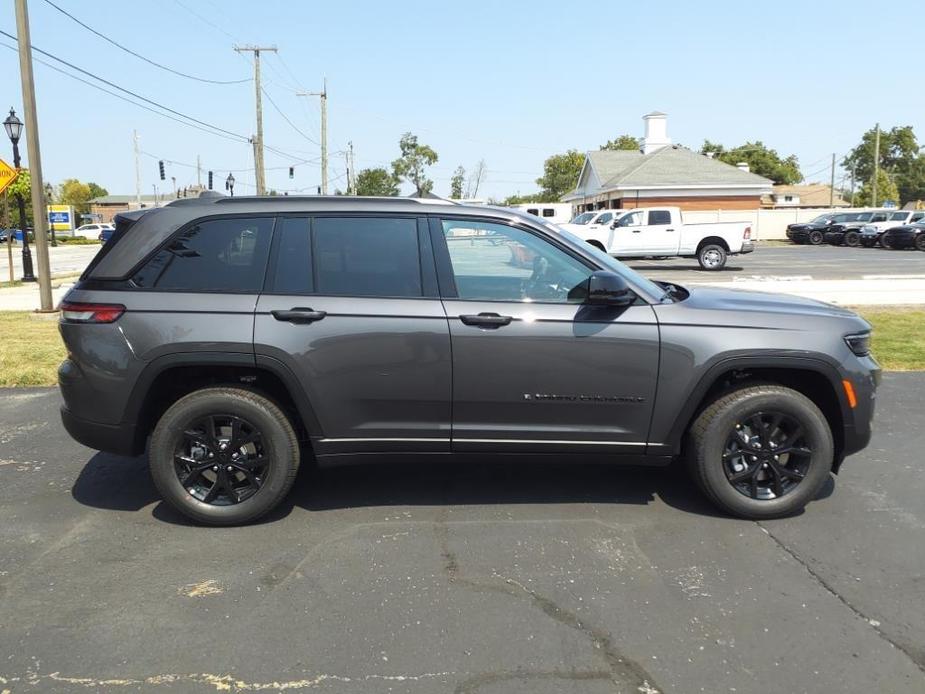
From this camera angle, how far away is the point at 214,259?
4309 millimetres

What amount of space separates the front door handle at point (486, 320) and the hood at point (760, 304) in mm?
1081

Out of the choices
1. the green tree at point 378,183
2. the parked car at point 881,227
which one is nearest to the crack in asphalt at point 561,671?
the parked car at point 881,227

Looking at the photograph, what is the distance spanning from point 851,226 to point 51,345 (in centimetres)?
3959

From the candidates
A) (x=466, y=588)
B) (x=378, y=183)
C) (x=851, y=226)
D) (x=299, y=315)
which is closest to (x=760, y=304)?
(x=466, y=588)

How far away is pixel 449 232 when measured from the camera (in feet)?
14.3

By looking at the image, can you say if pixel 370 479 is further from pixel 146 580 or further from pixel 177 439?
pixel 146 580

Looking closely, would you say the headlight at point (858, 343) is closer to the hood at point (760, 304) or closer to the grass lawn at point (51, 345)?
the hood at point (760, 304)

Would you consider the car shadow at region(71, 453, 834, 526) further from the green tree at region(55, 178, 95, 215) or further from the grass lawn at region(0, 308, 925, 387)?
the green tree at region(55, 178, 95, 215)

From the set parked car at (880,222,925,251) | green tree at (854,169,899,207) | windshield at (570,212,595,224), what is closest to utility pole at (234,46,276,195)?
windshield at (570,212,595,224)

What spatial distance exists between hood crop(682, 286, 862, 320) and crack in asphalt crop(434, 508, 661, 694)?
73.2 inches

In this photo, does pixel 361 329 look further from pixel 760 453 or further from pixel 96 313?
pixel 760 453

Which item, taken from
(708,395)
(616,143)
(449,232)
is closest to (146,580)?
(449,232)

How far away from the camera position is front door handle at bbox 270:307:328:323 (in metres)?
4.14

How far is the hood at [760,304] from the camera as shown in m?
4.33
